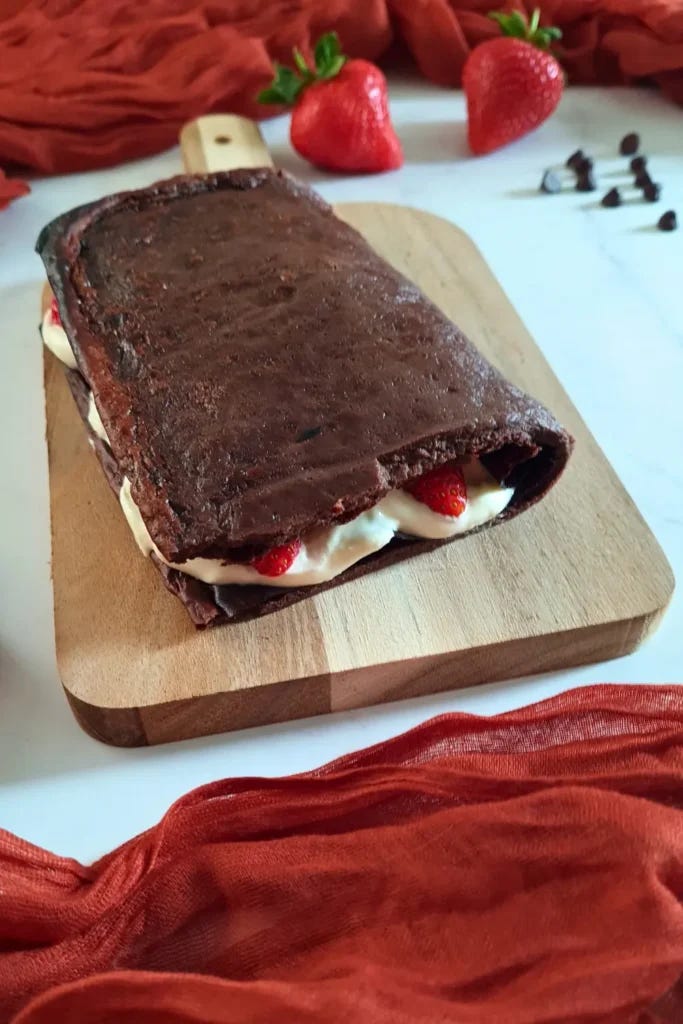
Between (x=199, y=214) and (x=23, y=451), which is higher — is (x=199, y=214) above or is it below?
above

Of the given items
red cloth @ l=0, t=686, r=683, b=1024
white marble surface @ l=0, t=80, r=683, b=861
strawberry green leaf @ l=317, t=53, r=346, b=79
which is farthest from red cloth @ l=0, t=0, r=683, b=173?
red cloth @ l=0, t=686, r=683, b=1024

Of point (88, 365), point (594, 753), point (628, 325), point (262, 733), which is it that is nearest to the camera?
point (594, 753)

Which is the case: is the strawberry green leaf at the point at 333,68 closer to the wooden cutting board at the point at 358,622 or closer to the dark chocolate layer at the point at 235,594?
the wooden cutting board at the point at 358,622

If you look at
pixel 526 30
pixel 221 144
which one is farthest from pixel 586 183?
pixel 221 144

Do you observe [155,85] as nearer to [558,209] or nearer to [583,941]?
[558,209]

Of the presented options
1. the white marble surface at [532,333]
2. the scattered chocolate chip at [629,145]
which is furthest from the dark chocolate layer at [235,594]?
the scattered chocolate chip at [629,145]

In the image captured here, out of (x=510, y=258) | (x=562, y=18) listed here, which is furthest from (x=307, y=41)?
(x=510, y=258)

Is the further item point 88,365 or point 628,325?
point 628,325
